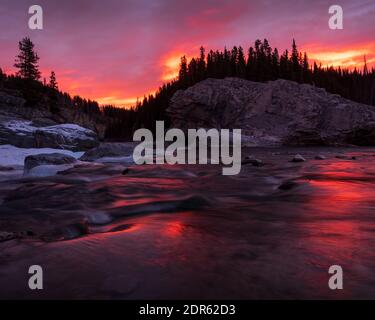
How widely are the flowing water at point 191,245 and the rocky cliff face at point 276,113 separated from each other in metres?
35.4

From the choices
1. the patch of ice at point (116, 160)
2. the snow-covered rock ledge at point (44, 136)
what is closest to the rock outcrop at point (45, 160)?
the patch of ice at point (116, 160)

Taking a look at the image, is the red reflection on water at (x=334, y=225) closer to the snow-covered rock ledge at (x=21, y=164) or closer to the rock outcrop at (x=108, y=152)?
the snow-covered rock ledge at (x=21, y=164)

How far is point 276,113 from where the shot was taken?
44938 millimetres

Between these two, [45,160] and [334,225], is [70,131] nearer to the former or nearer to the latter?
[45,160]

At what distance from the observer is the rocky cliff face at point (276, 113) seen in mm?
39500

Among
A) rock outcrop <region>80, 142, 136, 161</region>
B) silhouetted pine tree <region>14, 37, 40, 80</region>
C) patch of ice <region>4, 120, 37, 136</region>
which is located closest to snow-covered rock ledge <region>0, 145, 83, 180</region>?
patch of ice <region>4, 120, 37, 136</region>

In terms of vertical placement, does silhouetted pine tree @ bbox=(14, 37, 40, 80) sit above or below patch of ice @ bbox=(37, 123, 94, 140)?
above

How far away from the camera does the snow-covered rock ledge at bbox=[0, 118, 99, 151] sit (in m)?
16.2

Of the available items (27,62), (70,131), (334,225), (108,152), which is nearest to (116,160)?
(108,152)

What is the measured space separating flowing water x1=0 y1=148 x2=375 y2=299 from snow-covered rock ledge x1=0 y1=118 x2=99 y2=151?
38.0 feet

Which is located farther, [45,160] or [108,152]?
[108,152]

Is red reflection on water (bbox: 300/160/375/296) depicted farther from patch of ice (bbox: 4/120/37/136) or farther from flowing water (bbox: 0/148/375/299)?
patch of ice (bbox: 4/120/37/136)

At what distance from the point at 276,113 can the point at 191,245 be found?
44.3 m
